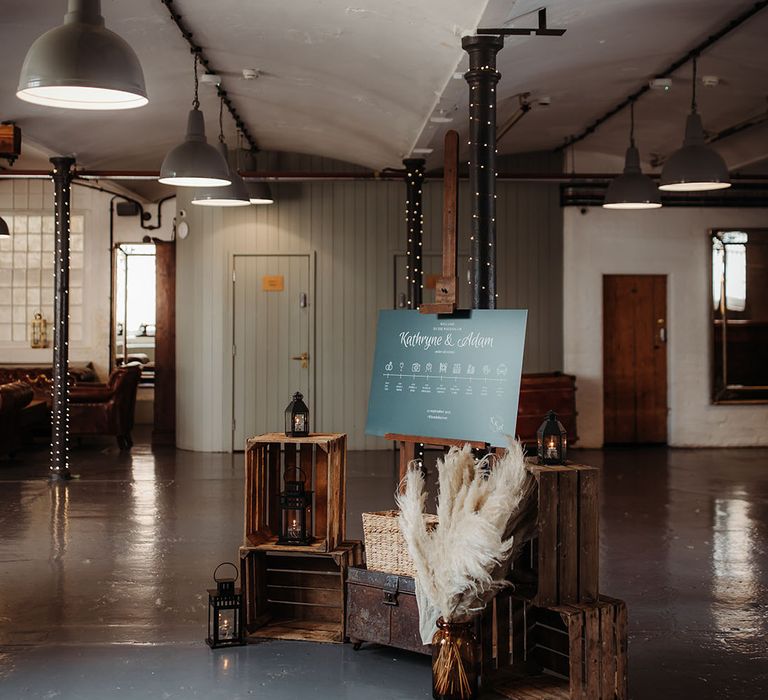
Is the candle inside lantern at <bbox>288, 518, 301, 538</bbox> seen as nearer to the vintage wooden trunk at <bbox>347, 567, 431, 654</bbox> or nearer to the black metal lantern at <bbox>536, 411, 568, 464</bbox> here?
the vintage wooden trunk at <bbox>347, 567, 431, 654</bbox>

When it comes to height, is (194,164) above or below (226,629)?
above

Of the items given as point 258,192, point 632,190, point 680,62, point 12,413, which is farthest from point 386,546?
point 12,413

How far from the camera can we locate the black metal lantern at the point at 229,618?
440 cm

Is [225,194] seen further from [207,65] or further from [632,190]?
[632,190]

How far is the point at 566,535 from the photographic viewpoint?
149 inches

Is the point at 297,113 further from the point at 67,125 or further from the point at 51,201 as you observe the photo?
the point at 51,201

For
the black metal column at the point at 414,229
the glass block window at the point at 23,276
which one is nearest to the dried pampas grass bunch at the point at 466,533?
the black metal column at the point at 414,229

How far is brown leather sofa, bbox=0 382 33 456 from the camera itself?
33.7 feet

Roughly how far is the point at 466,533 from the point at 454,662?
577 mm

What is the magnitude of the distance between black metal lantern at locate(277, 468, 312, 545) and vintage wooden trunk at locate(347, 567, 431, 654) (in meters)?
0.33

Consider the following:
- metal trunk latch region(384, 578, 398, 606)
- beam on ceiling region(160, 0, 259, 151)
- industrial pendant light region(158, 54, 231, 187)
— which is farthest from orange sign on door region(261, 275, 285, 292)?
metal trunk latch region(384, 578, 398, 606)

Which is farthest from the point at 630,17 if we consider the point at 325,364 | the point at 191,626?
the point at 325,364

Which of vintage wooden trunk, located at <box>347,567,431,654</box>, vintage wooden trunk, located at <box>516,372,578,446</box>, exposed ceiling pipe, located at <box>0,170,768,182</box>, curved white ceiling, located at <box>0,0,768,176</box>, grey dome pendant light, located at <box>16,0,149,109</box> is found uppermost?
curved white ceiling, located at <box>0,0,768,176</box>

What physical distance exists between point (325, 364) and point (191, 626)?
6721 mm
